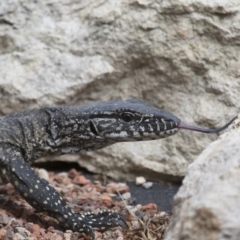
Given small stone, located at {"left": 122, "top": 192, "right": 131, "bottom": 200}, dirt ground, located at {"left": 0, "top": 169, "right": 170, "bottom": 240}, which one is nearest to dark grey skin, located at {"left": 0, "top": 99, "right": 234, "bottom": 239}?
dirt ground, located at {"left": 0, "top": 169, "right": 170, "bottom": 240}

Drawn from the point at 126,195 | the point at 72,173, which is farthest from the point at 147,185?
the point at 72,173

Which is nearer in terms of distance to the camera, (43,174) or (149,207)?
(149,207)

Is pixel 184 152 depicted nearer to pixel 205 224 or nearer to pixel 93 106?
pixel 93 106

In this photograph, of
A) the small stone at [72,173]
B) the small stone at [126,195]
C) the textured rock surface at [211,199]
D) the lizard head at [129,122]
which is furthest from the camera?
the small stone at [72,173]

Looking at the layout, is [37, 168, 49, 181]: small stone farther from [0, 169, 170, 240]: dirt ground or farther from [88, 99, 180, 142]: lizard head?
[88, 99, 180, 142]: lizard head

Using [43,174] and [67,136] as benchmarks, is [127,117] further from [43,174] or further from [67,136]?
[43,174]

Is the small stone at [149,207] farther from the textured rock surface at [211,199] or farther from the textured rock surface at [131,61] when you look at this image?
the textured rock surface at [211,199]

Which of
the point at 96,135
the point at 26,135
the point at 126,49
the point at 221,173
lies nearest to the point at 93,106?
the point at 96,135

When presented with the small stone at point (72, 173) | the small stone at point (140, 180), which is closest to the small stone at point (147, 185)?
the small stone at point (140, 180)
